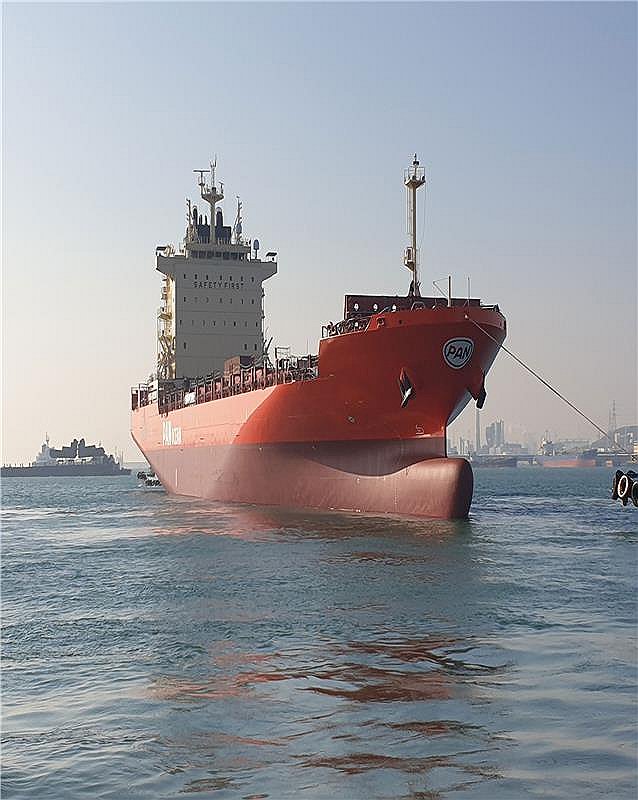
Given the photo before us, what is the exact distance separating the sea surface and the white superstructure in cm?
2375

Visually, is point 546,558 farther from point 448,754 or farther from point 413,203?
point 413,203

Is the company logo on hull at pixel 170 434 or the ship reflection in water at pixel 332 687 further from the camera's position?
the company logo on hull at pixel 170 434

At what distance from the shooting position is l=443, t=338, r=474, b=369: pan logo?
23.4m

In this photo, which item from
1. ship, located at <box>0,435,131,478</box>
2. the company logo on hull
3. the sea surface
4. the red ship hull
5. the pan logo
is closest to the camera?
the sea surface

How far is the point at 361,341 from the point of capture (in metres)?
Answer: 23.7

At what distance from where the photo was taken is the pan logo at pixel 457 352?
76.8 ft

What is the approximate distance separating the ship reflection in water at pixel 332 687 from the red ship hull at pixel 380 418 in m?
7.68

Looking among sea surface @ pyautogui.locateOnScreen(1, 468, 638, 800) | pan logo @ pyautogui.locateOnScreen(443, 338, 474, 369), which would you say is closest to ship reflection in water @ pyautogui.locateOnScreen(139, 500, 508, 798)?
sea surface @ pyautogui.locateOnScreen(1, 468, 638, 800)

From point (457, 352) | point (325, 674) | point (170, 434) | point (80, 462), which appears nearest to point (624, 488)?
point (457, 352)

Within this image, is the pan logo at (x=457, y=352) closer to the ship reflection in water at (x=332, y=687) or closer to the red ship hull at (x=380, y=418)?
the red ship hull at (x=380, y=418)

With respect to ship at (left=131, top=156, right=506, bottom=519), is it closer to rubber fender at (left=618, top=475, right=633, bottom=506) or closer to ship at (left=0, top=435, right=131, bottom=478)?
rubber fender at (left=618, top=475, right=633, bottom=506)

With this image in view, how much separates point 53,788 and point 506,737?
3428mm

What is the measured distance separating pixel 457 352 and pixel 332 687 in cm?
1601

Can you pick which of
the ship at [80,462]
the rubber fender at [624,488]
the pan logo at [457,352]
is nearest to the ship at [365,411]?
the pan logo at [457,352]
